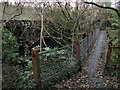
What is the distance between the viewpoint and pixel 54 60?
3066mm

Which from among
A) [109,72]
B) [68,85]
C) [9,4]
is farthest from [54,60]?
[9,4]

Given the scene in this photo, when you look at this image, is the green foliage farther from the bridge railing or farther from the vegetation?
the bridge railing

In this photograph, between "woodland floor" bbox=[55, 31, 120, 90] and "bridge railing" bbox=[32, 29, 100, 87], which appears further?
"woodland floor" bbox=[55, 31, 120, 90]

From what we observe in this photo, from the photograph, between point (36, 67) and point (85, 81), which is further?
point (85, 81)

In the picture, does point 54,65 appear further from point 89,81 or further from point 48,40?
point 48,40

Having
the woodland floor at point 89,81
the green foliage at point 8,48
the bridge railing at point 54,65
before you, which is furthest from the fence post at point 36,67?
the green foliage at point 8,48

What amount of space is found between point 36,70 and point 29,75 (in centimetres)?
23

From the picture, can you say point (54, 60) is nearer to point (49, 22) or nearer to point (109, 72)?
point (109, 72)

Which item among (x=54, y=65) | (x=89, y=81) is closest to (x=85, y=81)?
(x=89, y=81)

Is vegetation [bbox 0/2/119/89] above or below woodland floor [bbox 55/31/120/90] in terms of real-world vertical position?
above

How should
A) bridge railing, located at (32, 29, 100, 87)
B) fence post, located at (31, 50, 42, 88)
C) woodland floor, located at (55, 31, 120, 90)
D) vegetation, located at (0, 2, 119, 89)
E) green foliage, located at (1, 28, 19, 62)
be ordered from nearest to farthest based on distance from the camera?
fence post, located at (31, 50, 42, 88)
bridge railing, located at (32, 29, 100, 87)
vegetation, located at (0, 2, 119, 89)
woodland floor, located at (55, 31, 120, 90)
green foliage, located at (1, 28, 19, 62)

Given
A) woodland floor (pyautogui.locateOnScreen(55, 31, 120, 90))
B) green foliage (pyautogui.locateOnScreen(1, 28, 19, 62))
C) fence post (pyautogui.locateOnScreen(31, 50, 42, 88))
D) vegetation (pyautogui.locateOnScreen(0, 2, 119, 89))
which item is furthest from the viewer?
green foliage (pyautogui.locateOnScreen(1, 28, 19, 62))

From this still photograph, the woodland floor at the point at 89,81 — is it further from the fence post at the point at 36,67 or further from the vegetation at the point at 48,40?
the fence post at the point at 36,67

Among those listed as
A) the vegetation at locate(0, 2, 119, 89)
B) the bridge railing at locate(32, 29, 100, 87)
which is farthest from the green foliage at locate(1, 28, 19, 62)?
the bridge railing at locate(32, 29, 100, 87)
